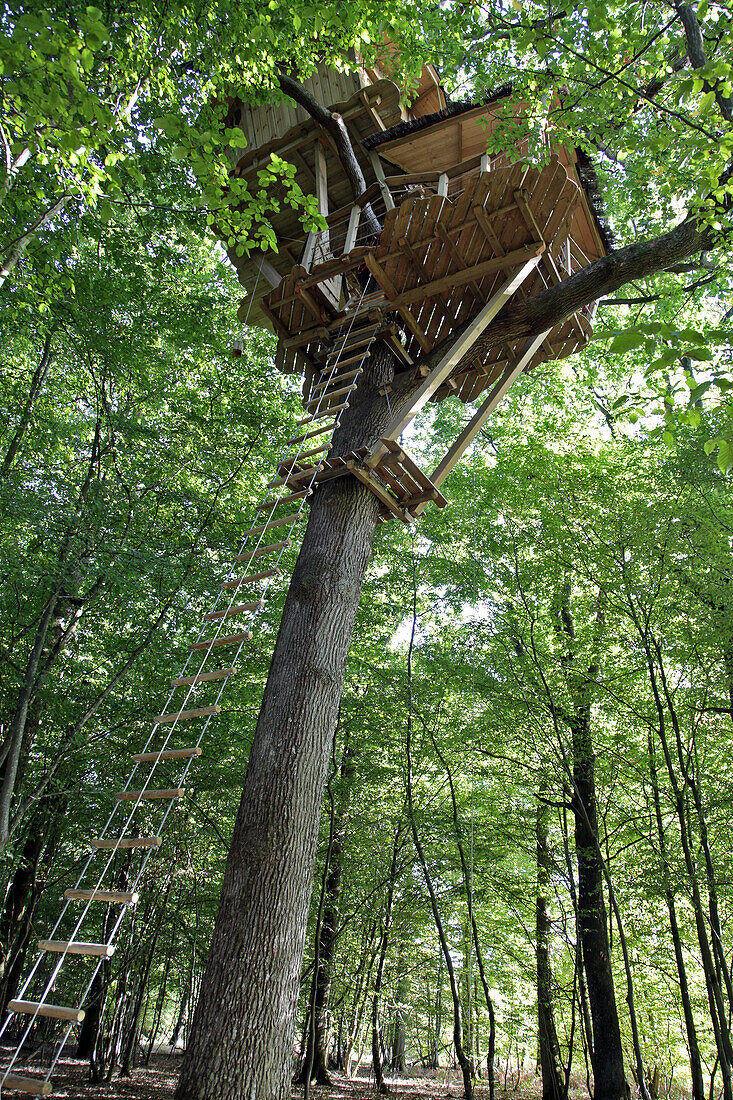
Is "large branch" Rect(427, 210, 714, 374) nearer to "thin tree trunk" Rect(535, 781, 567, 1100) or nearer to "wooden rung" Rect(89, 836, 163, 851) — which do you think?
"wooden rung" Rect(89, 836, 163, 851)

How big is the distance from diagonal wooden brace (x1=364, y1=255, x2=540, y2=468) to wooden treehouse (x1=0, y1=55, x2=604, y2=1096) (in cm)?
1

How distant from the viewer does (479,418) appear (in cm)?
494

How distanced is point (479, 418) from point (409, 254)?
1.36 m

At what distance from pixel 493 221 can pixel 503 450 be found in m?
5.89

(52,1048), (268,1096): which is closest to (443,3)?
(268,1096)

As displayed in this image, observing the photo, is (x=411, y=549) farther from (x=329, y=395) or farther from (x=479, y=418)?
(x=329, y=395)

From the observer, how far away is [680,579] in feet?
19.7

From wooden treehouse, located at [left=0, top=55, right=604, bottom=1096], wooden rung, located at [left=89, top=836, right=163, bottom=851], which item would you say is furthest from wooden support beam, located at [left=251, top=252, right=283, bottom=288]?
wooden rung, located at [left=89, top=836, right=163, bottom=851]

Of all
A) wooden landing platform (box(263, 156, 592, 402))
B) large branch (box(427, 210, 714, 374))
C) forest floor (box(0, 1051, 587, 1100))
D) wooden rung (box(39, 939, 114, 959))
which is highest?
wooden landing platform (box(263, 156, 592, 402))

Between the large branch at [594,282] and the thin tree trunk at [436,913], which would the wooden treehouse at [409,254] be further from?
the thin tree trunk at [436,913]

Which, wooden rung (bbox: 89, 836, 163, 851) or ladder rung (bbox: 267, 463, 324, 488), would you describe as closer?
wooden rung (bbox: 89, 836, 163, 851)

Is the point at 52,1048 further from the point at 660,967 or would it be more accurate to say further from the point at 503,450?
the point at 503,450

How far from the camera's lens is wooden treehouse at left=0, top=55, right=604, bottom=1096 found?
4.29 meters

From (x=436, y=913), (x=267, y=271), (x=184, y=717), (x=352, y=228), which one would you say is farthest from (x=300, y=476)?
(x=436, y=913)
